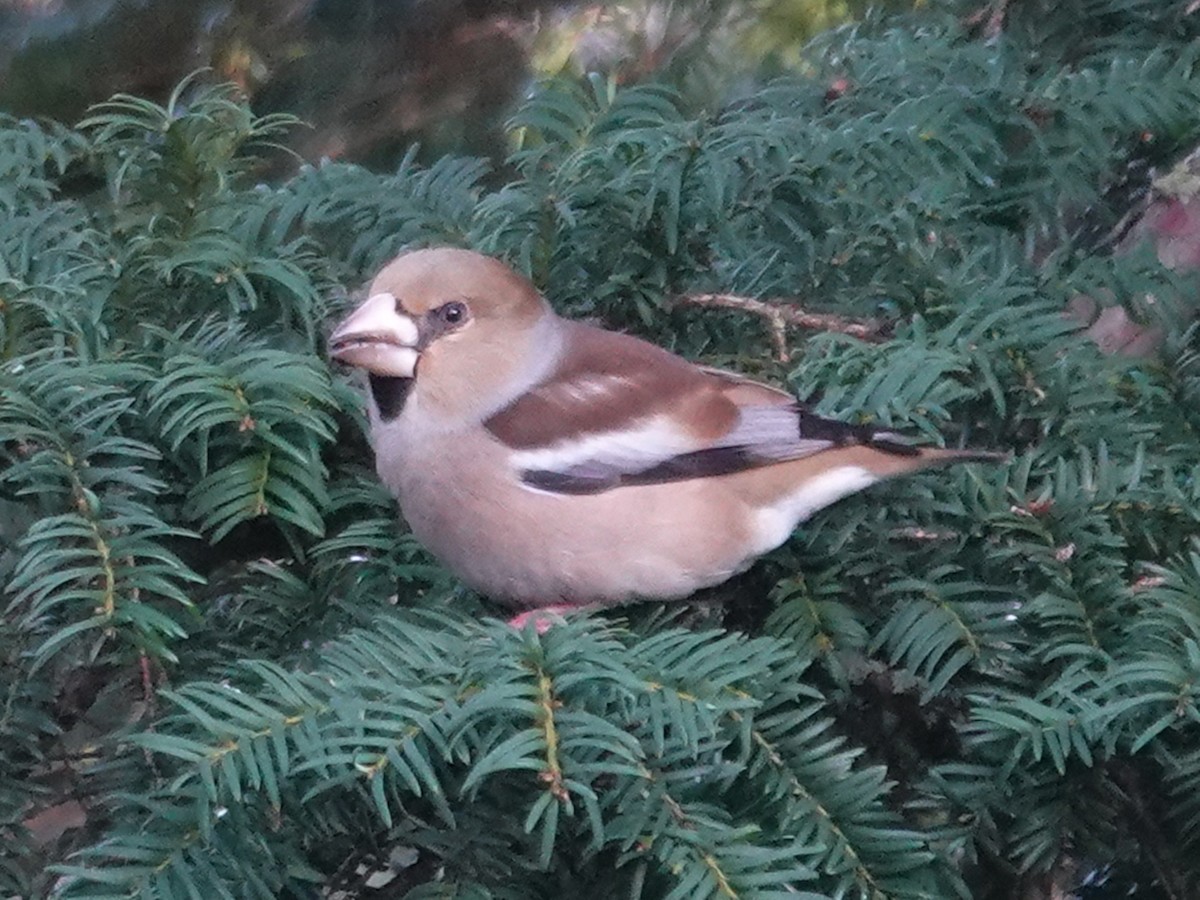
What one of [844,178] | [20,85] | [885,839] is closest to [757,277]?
[844,178]

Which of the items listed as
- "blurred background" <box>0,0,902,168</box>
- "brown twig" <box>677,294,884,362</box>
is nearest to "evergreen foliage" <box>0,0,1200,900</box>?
"brown twig" <box>677,294,884,362</box>

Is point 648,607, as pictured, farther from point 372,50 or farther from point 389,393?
point 372,50

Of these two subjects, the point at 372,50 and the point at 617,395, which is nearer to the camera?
the point at 617,395

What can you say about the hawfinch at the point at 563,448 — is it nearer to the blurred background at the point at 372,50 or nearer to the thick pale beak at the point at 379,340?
the thick pale beak at the point at 379,340

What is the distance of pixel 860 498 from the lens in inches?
51.1

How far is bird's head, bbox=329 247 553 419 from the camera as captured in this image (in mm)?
1442

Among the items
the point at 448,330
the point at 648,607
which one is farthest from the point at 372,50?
the point at 648,607

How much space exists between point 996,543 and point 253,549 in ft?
2.04

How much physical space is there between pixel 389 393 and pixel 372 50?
121cm

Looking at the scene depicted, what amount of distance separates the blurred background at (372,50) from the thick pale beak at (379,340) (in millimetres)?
877

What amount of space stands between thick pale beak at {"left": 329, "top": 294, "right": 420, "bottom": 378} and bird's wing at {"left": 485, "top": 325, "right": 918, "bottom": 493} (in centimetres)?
12

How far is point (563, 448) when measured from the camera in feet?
4.80

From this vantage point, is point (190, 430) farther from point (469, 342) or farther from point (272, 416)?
point (469, 342)

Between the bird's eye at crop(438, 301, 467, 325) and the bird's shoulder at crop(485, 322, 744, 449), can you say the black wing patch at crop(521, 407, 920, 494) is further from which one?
the bird's eye at crop(438, 301, 467, 325)
